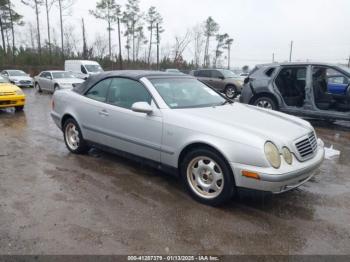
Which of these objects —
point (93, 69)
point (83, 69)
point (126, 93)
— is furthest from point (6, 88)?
point (93, 69)

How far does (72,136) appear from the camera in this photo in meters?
5.87

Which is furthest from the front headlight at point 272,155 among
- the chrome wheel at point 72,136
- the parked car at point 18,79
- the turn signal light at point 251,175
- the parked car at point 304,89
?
the parked car at point 18,79

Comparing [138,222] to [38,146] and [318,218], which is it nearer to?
[318,218]

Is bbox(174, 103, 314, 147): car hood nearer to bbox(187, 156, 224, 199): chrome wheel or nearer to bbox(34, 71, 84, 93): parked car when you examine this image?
bbox(187, 156, 224, 199): chrome wheel

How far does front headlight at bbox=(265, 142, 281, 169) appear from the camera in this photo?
338cm

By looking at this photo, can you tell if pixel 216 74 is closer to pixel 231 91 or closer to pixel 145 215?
pixel 231 91

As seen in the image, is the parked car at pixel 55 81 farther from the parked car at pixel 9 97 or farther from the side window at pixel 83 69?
the parked car at pixel 9 97

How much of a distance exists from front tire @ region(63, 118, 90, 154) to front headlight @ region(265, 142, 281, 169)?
3.31 meters

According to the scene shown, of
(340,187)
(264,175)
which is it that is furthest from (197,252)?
(340,187)

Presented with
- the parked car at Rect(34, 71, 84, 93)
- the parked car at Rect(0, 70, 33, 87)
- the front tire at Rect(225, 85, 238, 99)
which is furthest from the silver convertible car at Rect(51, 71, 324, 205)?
the parked car at Rect(0, 70, 33, 87)

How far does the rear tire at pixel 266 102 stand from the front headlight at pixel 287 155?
18.4 ft

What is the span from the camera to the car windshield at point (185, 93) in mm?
4450

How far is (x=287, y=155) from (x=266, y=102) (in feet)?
19.1

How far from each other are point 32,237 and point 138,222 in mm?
1042
